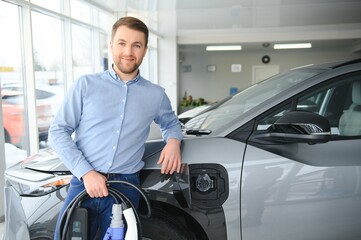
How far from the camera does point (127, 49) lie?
4.80 feet

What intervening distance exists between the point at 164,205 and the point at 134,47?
2.71ft

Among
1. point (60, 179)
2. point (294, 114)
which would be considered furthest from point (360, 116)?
point (60, 179)

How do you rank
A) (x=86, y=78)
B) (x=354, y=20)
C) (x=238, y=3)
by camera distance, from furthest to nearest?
(x=354, y=20) → (x=238, y=3) → (x=86, y=78)

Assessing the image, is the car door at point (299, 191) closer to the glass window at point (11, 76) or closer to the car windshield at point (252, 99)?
the car windshield at point (252, 99)

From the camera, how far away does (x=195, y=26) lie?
11.4 metres

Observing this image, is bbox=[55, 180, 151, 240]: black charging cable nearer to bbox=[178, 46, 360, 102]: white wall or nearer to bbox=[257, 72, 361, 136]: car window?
bbox=[257, 72, 361, 136]: car window

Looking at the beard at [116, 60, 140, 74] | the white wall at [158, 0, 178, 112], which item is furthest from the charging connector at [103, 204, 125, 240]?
the white wall at [158, 0, 178, 112]

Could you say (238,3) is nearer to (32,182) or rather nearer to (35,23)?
(35,23)

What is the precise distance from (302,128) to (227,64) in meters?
14.1

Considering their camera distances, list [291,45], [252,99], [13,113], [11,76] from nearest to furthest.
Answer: [252,99], [11,76], [13,113], [291,45]

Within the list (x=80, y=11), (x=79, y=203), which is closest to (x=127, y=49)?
(x=79, y=203)

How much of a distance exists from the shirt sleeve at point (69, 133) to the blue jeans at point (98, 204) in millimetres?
125

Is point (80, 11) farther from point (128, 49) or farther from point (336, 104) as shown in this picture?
point (128, 49)

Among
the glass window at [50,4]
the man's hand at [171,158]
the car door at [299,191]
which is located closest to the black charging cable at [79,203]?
the man's hand at [171,158]
